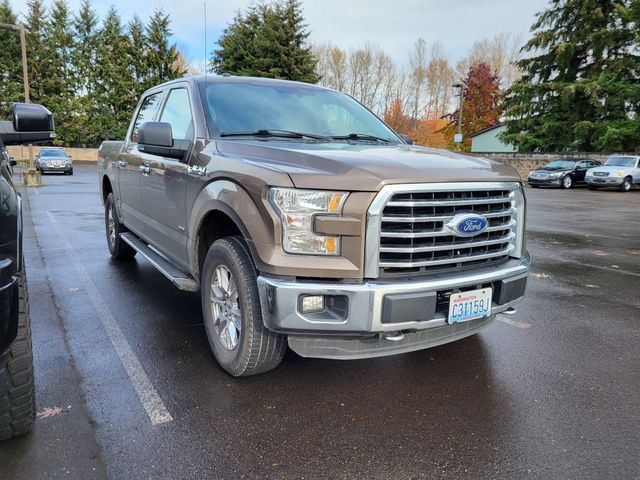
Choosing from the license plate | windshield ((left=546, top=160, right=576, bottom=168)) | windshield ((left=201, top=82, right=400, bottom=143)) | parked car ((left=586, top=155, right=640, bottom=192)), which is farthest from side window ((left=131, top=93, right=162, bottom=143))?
windshield ((left=546, top=160, right=576, bottom=168))

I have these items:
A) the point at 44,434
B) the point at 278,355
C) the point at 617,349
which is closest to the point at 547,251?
the point at 617,349

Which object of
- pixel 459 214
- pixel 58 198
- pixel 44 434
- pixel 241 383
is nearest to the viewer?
pixel 44 434

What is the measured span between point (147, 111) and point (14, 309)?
147 inches

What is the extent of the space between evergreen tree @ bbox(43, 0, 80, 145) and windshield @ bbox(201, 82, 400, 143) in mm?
47310

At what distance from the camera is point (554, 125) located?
30.5m

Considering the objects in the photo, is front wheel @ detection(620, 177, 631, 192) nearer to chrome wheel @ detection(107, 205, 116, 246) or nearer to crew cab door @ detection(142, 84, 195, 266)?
chrome wheel @ detection(107, 205, 116, 246)

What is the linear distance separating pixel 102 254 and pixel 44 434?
4650 millimetres

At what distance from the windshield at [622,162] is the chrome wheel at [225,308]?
25.0 m

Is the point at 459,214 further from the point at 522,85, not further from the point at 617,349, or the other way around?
the point at 522,85

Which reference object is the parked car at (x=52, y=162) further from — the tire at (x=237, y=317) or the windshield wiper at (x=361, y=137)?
the tire at (x=237, y=317)

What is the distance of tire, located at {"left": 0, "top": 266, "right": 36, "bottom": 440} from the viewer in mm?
2320

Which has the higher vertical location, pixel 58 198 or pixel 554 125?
pixel 554 125

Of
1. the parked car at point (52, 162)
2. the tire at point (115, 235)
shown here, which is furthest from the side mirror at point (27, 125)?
the parked car at point (52, 162)

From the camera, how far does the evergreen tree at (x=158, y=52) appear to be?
152 ft
